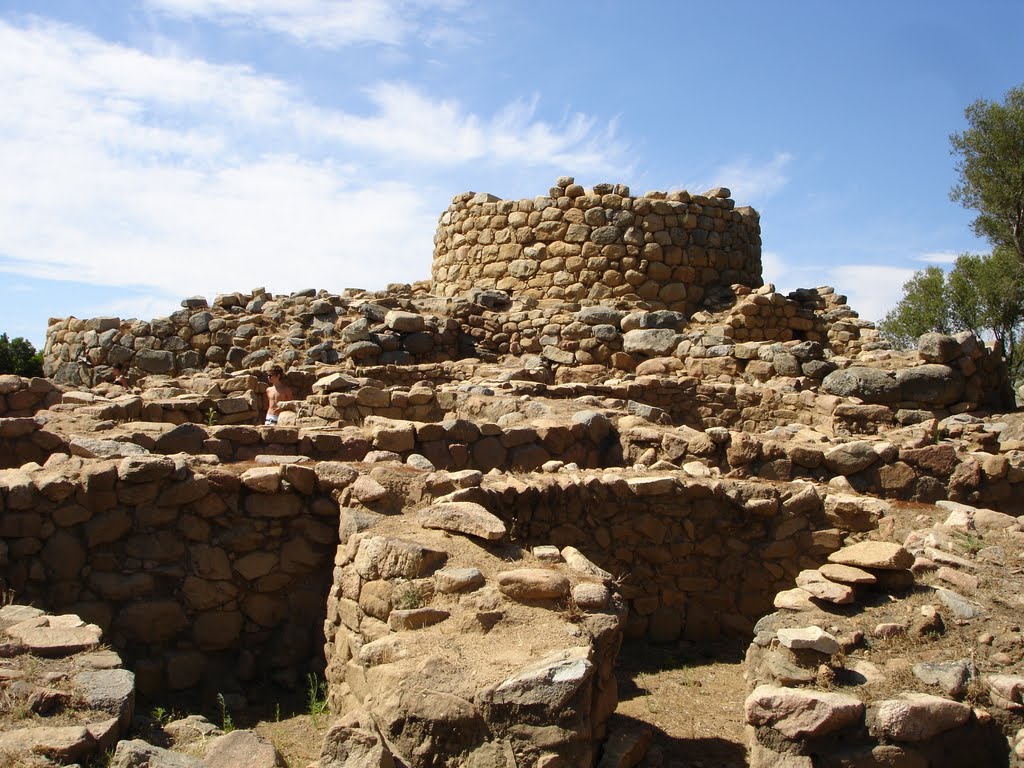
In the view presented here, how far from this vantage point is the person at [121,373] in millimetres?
12716

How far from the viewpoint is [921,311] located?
76.3 ft

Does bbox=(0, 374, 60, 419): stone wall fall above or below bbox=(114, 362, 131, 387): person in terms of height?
below

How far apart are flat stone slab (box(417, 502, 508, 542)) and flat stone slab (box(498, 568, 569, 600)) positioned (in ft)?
1.71

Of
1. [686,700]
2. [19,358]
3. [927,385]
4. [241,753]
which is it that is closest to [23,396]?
[241,753]

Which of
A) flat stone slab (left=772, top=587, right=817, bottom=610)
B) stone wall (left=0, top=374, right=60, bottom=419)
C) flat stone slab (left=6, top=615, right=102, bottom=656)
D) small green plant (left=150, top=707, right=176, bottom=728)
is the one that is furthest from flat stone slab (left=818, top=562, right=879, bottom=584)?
stone wall (left=0, top=374, right=60, bottom=419)

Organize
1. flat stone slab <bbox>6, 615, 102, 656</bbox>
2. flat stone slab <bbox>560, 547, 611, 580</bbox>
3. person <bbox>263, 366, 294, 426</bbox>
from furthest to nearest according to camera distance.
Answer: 1. person <bbox>263, 366, 294, 426</bbox>
2. flat stone slab <bbox>560, 547, 611, 580</bbox>
3. flat stone slab <bbox>6, 615, 102, 656</bbox>

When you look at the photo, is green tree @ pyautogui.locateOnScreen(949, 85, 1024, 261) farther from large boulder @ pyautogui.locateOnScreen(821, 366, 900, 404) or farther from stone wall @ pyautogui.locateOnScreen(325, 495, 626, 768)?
Result: stone wall @ pyautogui.locateOnScreen(325, 495, 626, 768)

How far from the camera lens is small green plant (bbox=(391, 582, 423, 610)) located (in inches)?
176

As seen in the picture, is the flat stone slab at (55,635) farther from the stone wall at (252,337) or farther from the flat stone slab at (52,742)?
the stone wall at (252,337)

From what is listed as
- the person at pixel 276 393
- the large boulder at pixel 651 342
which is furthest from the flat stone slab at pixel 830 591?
the large boulder at pixel 651 342

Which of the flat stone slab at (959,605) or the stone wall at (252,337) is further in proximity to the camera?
the stone wall at (252,337)

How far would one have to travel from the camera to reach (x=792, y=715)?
394 cm

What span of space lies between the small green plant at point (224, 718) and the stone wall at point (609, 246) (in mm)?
9499

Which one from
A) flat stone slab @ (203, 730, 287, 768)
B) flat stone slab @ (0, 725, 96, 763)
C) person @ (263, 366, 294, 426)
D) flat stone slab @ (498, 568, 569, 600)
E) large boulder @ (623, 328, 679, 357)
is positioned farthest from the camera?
large boulder @ (623, 328, 679, 357)
